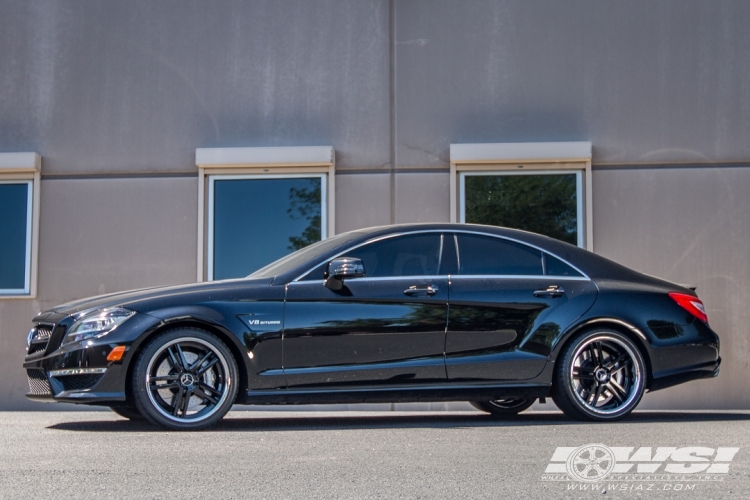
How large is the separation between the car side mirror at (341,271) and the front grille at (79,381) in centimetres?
165

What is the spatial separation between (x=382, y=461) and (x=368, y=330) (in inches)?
81.3

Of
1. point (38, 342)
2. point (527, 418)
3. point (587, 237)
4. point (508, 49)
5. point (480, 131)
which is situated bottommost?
point (527, 418)

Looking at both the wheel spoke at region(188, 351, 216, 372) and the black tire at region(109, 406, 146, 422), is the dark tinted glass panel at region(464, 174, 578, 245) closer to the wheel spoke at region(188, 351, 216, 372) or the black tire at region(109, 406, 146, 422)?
the black tire at region(109, 406, 146, 422)

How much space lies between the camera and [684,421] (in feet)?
27.2

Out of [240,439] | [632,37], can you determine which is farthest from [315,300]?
[632,37]

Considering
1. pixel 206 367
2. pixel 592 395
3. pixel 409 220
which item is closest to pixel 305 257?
pixel 206 367

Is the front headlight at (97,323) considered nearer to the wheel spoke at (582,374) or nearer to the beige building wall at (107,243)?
the wheel spoke at (582,374)

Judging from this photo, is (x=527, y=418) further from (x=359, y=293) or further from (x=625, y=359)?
(x=359, y=293)

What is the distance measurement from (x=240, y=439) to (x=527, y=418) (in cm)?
284

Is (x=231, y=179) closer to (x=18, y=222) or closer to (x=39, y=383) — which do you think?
(x=18, y=222)

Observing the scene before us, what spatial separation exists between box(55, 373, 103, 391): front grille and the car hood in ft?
1.52

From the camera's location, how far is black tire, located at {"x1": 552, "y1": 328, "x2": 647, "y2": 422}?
7996 mm

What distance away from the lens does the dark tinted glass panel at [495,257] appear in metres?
8.23

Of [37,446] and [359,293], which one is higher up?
[359,293]
